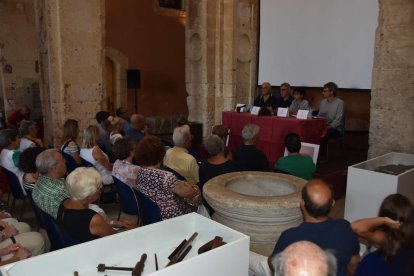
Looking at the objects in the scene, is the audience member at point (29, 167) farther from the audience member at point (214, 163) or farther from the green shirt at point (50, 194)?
the audience member at point (214, 163)

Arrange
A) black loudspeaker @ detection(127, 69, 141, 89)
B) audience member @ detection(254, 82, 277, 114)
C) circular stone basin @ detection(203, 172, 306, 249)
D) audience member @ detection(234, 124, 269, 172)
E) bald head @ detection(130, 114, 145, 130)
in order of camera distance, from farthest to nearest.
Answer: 1. black loudspeaker @ detection(127, 69, 141, 89)
2. audience member @ detection(254, 82, 277, 114)
3. bald head @ detection(130, 114, 145, 130)
4. audience member @ detection(234, 124, 269, 172)
5. circular stone basin @ detection(203, 172, 306, 249)

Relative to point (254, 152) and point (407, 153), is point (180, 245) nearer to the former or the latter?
point (254, 152)

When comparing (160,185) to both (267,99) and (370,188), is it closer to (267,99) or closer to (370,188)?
(370,188)

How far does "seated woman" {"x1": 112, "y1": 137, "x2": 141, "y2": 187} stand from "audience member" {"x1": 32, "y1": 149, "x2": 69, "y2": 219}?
0.59 meters

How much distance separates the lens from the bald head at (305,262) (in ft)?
3.88

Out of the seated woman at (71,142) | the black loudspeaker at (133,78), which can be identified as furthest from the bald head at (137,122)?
the black loudspeaker at (133,78)

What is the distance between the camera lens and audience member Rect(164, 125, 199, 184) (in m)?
3.60

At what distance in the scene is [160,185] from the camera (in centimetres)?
271

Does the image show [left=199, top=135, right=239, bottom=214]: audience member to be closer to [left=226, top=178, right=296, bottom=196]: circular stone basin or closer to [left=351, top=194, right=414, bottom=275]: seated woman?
[left=226, top=178, right=296, bottom=196]: circular stone basin

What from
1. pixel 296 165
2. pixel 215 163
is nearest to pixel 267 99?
pixel 296 165

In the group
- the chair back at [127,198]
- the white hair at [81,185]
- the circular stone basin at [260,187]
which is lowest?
the chair back at [127,198]

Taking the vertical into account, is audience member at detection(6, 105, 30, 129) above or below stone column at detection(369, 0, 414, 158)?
below

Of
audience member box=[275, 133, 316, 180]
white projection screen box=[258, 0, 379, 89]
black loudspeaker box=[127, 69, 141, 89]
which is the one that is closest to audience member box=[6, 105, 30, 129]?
black loudspeaker box=[127, 69, 141, 89]

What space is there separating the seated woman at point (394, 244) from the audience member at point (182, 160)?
1.90m
